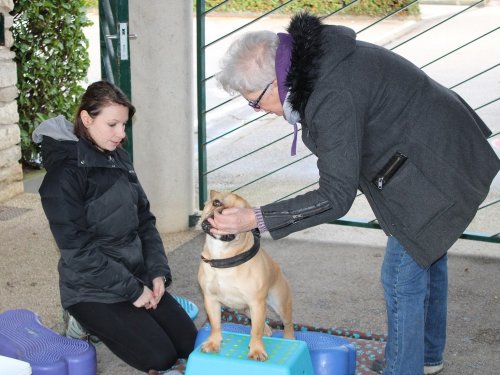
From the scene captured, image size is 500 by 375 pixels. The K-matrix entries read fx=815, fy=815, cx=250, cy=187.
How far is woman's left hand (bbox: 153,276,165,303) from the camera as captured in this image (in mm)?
3477

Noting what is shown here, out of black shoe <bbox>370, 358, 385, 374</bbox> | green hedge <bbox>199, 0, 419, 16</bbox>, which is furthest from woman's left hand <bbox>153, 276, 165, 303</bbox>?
green hedge <bbox>199, 0, 419, 16</bbox>

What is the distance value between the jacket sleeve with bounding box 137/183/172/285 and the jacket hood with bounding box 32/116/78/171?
42 centimetres

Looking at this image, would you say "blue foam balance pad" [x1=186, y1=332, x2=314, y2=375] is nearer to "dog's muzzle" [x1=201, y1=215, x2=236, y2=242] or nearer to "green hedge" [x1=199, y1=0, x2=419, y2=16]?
"dog's muzzle" [x1=201, y1=215, x2=236, y2=242]

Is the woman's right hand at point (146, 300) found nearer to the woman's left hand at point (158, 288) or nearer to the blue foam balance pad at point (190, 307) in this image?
the woman's left hand at point (158, 288)

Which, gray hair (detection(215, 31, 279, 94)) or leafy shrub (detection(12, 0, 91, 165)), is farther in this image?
leafy shrub (detection(12, 0, 91, 165))

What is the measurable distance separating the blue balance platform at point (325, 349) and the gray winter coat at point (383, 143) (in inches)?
25.8

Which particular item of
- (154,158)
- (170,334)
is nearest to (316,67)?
(170,334)

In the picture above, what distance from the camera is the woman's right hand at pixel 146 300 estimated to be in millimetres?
3375

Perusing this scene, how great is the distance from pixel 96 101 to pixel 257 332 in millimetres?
1121

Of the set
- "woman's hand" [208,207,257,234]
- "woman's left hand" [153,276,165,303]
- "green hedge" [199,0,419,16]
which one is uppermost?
"woman's hand" [208,207,257,234]

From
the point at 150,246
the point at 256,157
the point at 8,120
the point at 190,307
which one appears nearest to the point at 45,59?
the point at 8,120

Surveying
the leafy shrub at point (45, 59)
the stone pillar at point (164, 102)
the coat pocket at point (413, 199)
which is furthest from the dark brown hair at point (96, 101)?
the leafy shrub at point (45, 59)

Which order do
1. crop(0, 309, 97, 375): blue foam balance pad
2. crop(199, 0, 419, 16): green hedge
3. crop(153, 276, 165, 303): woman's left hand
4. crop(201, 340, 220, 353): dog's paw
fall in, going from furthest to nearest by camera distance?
crop(199, 0, 419, 16): green hedge, crop(153, 276, 165, 303): woman's left hand, crop(0, 309, 97, 375): blue foam balance pad, crop(201, 340, 220, 353): dog's paw

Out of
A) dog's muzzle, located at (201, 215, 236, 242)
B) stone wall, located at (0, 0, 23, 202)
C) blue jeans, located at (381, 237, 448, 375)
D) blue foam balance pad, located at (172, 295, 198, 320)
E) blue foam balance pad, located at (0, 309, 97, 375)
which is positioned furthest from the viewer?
stone wall, located at (0, 0, 23, 202)
